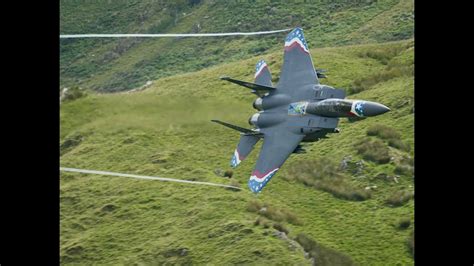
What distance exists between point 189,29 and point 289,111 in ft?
42.5

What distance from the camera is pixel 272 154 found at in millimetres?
17062

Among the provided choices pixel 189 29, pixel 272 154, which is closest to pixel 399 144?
pixel 272 154

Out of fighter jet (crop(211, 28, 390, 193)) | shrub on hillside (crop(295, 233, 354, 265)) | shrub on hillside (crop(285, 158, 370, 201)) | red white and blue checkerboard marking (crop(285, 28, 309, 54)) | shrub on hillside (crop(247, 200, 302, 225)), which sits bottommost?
shrub on hillside (crop(295, 233, 354, 265))

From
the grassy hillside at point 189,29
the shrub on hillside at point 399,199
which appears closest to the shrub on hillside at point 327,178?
the shrub on hillside at point 399,199

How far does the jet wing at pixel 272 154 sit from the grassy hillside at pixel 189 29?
9.11 m

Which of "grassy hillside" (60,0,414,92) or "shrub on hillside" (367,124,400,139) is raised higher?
"grassy hillside" (60,0,414,92)

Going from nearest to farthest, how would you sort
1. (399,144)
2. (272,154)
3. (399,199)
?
1. (272,154)
2. (399,199)
3. (399,144)

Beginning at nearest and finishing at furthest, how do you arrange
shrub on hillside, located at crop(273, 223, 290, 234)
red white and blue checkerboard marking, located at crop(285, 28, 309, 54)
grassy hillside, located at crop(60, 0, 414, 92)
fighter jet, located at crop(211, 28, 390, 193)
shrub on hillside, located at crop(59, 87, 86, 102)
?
fighter jet, located at crop(211, 28, 390, 193), red white and blue checkerboard marking, located at crop(285, 28, 309, 54), shrub on hillside, located at crop(273, 223, 290, 234), shrub on hillside, located at crop(59, 87, 86, 102), grassy hillside, located at crop(60, 0, 414, 92)

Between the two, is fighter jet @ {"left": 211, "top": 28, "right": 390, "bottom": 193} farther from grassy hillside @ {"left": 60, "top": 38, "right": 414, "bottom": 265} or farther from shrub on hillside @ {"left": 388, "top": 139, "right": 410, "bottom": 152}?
shrub on hillside @ {"left": 388, "top": 139, "right": 410, "bottom": 152}

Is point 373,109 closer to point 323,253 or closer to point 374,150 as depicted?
point 323,253

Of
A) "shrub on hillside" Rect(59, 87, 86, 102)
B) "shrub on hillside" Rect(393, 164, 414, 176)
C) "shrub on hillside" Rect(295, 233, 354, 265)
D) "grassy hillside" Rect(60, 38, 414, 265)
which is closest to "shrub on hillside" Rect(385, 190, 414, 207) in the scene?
"grassy hillside" Rect(60, 38, 414, 265)

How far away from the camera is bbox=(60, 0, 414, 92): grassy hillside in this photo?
87.2 ft

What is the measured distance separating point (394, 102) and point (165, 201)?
6.56 metres
